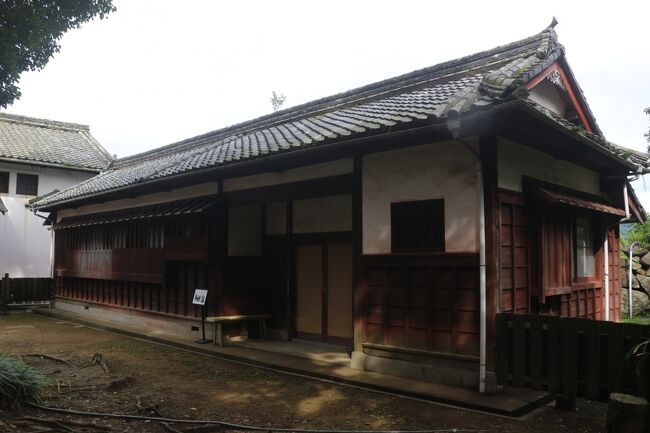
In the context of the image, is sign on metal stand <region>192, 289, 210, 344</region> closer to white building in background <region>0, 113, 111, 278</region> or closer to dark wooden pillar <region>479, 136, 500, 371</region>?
dark wooden pillar <region>479, 136, 500, 371</region>

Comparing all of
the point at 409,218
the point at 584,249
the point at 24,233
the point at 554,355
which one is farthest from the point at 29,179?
the point at 554,355

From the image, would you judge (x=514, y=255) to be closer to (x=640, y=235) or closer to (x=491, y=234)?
(x=491, y=234)

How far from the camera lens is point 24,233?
21609 mm

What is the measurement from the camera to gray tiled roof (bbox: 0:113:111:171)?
2197cm

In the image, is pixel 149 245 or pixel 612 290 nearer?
pixel 612 290

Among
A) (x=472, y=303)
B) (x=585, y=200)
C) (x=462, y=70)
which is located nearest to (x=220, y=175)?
(x=462, y=70)

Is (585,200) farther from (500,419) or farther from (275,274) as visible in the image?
(275,274)

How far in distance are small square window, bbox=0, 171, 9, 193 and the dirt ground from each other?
14630 millimetres

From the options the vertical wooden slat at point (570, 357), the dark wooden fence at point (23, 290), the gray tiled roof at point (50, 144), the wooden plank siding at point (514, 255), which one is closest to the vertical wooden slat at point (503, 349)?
the wooden plank siding at point (514, 255)

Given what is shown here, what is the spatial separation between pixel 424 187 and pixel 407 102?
203cm

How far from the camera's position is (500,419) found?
5.83 meters

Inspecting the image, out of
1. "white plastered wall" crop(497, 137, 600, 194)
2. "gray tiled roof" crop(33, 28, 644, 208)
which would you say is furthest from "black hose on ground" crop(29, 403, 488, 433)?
"gray tiled roof" crop(33, 28, 644, 208)

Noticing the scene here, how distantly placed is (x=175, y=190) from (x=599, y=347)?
32.1ft

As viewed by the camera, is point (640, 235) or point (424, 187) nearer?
point (424, 187)
